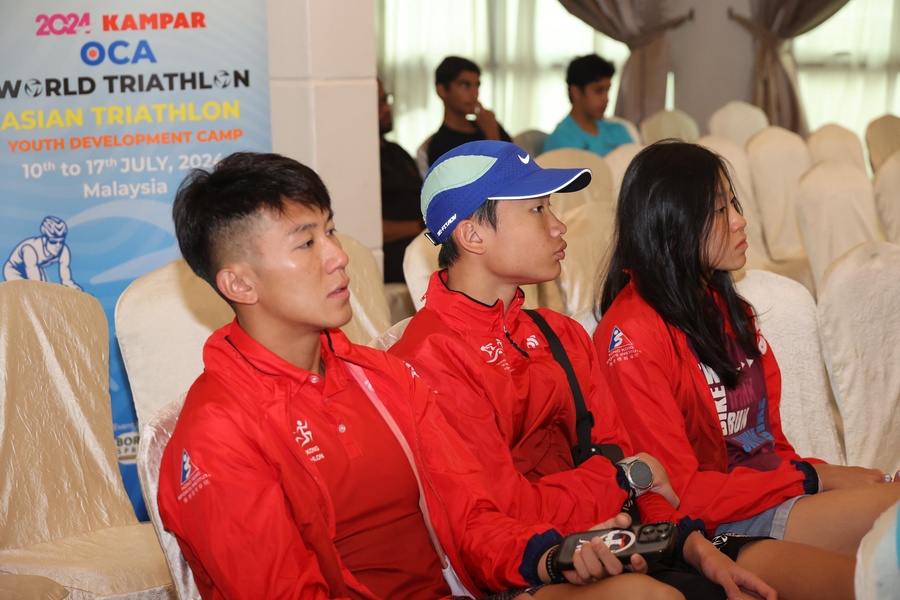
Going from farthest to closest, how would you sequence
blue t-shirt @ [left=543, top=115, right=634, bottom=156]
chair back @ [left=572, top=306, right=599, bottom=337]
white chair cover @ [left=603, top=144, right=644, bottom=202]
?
blue t-shirt @ [left=543, top=115, right=634, bottom=156], white chair cover @ [left=603, top=144, right=644, bottom=202], chair back @ [left=572, top=306, right=599, bottom=337]

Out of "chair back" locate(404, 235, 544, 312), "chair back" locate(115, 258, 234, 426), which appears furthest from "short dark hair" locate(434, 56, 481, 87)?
"chair back" locate(115, 258, 234, 426)

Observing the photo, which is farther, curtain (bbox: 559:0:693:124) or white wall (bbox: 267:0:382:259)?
curtain (bbox: 559:0:693:124)

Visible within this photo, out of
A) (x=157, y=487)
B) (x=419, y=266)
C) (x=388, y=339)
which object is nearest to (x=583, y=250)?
(x=419, y=266)

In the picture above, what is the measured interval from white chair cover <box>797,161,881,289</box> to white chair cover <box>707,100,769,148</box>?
341 cm

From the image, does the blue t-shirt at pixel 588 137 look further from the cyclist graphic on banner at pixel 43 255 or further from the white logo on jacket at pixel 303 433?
the white logo on jacket at pixel 303 433

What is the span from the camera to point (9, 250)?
2975mm

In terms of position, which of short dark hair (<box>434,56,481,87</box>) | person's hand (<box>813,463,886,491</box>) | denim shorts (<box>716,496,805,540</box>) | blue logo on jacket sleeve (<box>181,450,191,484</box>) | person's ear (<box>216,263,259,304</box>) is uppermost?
short dark hair (<box>434,56,481,87</box>)

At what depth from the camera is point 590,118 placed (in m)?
6.54

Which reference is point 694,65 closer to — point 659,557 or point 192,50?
point 192,50

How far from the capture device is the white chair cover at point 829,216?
156 inches

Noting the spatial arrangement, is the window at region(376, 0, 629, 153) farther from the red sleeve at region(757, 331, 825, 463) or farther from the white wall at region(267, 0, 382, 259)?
the red sleeve at region(757, 331, 825, 463)

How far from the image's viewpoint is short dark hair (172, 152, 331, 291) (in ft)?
5.67

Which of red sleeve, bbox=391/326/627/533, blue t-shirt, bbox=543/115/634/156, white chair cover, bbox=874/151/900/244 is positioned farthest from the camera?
blue t-shirt, bbox=543/115/634/156

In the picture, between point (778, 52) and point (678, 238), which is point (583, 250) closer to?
point (678, 238)
